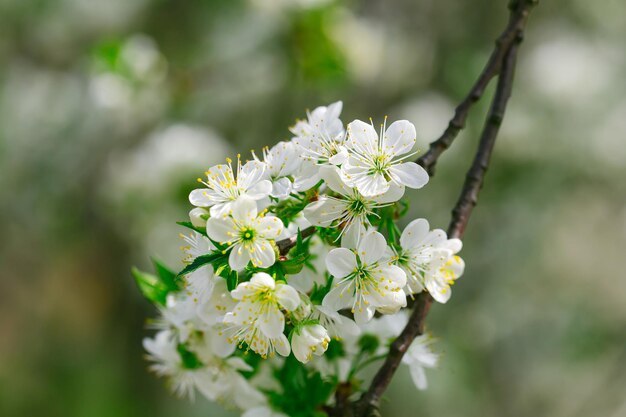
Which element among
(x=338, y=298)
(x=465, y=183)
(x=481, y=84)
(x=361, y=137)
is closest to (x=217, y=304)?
(x=338, y=298)

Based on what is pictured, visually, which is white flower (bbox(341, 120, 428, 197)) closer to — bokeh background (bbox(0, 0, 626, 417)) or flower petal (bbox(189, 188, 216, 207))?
flower petal (bbox(189, 188, 216, 207))

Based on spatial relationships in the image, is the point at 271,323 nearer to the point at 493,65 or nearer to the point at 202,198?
the point at 202,198

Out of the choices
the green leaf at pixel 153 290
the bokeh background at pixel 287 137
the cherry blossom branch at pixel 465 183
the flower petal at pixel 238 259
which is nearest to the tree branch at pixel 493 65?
Answer: the cherry blossom branch at pixel 465 183

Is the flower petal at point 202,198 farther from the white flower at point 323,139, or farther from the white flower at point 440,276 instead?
the white flower at point 440,276

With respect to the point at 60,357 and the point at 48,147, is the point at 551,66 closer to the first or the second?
the point at 48,147

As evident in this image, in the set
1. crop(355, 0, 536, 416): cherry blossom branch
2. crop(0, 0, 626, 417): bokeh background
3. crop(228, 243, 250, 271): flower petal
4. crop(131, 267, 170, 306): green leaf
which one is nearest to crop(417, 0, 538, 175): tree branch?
crop(355, 0, 536, 416): cherry blossom branch

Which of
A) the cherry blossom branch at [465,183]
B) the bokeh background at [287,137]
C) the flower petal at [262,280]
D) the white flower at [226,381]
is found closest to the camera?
the flower petal at [262,280]
